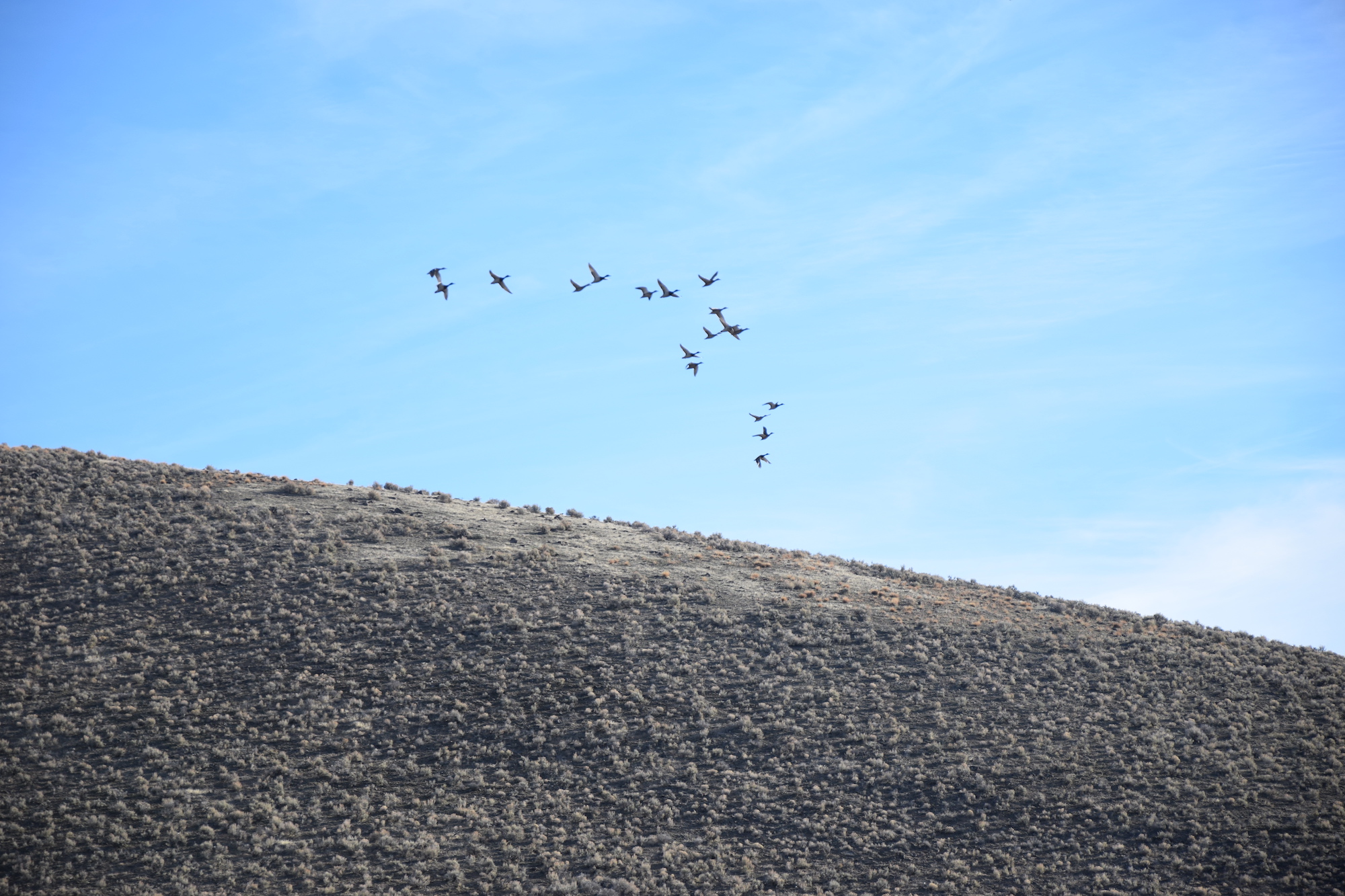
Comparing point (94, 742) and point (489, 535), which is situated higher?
point (489, 535)

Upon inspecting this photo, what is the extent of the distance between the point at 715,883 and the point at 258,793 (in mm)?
13605

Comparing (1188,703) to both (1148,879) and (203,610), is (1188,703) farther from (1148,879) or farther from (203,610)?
(203,610)

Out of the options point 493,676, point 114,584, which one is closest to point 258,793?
point 493,676

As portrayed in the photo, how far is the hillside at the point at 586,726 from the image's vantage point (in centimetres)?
2673

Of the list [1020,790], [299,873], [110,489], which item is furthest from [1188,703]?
[110,489]

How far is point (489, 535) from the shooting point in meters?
49.0

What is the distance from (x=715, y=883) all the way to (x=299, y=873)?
36.4 feet

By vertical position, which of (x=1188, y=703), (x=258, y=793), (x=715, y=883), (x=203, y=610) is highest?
(x=203, y=610)

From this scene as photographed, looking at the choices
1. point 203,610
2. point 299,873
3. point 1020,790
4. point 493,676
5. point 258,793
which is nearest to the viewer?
point 299,873

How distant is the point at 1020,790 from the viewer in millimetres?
30406

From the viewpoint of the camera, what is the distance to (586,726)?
33250mm

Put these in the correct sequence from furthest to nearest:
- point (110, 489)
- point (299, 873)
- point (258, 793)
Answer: point (110, 489)
point (258, 793)
point (299, 873)

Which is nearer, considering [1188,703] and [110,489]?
[1188,703]

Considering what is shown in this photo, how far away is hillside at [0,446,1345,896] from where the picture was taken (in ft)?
87.7
